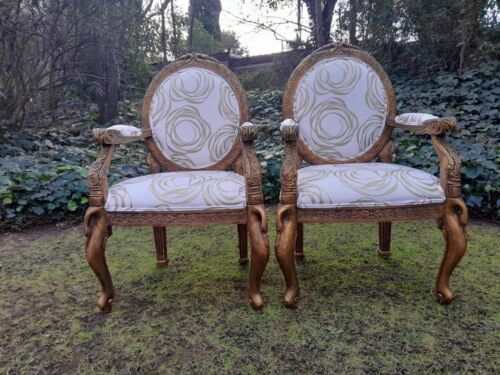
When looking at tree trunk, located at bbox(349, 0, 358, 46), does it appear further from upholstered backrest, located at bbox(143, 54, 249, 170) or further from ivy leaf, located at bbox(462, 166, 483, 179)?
upholstered backrest, located at bbox(143, 54, 249, 170)

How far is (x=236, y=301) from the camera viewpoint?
5.31 feet

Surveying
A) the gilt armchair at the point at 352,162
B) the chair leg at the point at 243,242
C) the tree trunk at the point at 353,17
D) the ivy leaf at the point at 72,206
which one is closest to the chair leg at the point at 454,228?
the gilt armchair at the point at 352,162

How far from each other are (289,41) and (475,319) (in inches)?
204

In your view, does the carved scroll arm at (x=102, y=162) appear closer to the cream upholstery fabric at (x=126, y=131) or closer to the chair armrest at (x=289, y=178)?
the cream upholstery fabric at (x=126, y=131)

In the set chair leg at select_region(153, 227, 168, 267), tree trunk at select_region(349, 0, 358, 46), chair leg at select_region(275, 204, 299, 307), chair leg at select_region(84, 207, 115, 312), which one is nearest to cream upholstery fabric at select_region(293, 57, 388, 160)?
chair leg at select_region(275, 204, 299, 307)

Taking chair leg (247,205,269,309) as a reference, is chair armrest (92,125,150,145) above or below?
above

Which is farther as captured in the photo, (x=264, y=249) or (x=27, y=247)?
(x=27, y=247)

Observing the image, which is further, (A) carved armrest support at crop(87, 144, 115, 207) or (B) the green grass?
(A) carved armrest support at crop(87, 144, 115, 207)

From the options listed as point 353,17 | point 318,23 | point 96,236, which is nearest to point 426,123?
point 96,236

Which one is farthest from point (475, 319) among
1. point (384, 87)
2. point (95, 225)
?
point (95, 225)

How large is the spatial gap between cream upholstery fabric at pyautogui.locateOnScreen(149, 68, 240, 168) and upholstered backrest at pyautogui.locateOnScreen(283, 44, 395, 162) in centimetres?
36

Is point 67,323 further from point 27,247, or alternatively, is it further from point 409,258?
point 409,258

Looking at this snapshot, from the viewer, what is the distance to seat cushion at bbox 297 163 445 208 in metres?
1.37

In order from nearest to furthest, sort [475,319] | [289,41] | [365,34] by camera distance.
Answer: [475,319] → [365,34] → [289,41]
